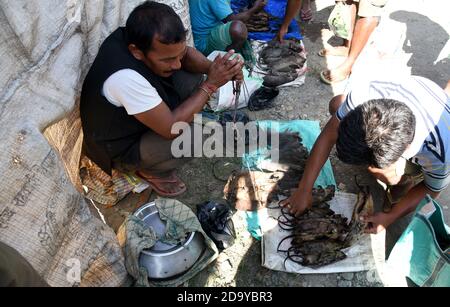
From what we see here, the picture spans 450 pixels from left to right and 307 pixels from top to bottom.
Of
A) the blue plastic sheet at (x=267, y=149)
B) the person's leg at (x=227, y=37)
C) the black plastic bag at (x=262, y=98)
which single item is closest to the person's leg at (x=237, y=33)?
the person's leg at (x=227, y=37)

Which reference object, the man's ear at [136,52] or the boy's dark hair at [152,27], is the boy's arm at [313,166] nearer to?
the boy's dark hair at [152,27]

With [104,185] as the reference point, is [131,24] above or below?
above

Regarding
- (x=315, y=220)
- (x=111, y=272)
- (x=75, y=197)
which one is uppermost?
(x=75, y=197)

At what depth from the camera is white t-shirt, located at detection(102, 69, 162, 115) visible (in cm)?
244

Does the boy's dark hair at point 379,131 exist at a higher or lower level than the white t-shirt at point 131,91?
lower

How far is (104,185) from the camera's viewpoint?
3133mm

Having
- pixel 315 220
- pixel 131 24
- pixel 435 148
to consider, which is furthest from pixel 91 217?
pixel 435 148

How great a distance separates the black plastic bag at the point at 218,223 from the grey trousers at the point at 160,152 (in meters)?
0.45

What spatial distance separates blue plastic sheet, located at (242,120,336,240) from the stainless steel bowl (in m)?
0.50

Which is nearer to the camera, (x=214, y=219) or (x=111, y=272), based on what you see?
(x=111, y=272)

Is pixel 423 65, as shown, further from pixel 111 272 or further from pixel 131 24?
pixel 111 272

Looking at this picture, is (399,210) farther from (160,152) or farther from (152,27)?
(152,27)

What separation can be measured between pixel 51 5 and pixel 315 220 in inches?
92.0

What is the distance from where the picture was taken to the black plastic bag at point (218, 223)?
112 inches
